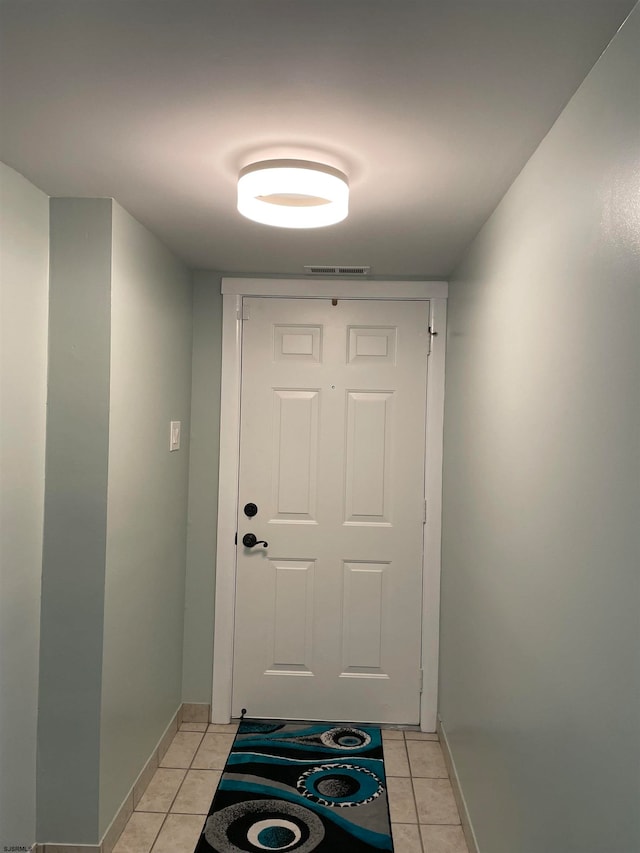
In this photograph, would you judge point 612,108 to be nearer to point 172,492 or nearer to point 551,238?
point 551,238

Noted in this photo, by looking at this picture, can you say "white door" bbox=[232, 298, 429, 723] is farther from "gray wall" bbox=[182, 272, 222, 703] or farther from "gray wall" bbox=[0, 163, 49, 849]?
"gray wall" bbox=[0, 163, 49, 849]

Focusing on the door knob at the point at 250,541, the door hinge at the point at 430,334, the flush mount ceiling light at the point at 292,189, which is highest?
the flush mount ceiling light at the point at 292,189

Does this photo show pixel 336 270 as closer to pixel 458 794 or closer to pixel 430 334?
pixel 430 334

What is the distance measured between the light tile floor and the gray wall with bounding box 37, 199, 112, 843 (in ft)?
1.08

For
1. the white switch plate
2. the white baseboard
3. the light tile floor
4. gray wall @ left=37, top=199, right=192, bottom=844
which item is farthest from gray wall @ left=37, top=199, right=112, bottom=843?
the white baseboard

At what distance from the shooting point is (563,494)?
154 centimetres

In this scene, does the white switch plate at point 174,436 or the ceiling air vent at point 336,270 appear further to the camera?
the ceiling air vent at point 336,270

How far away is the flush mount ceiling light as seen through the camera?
191 centimetres

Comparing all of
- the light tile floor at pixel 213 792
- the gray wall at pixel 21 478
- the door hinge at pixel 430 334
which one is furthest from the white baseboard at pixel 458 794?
the door hinge at pixel 430 334

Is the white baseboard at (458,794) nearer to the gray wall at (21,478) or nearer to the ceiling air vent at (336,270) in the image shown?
the gray wall at (21,478)

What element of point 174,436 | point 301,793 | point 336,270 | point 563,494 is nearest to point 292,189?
point 563,494

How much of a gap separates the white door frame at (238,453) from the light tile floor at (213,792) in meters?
0.20

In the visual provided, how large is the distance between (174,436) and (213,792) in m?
1.54

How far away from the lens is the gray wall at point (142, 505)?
2.45 meters
